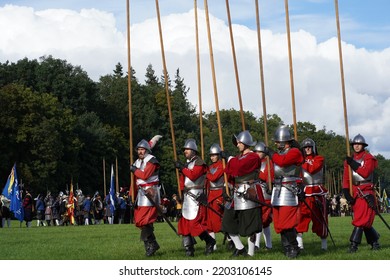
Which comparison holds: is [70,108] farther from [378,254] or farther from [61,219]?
[378,254]

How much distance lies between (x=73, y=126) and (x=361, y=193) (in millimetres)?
62888

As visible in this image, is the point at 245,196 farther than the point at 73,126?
No

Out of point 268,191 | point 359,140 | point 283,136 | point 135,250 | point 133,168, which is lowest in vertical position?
point 135,250

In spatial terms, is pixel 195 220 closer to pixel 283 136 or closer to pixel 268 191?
pixel 268 191

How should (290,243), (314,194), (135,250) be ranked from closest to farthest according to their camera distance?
1. (290,243)
2. (314,194)
3. (135,250)

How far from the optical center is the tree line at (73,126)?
72.7 meters

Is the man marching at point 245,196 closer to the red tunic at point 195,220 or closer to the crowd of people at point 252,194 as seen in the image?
the crowd of people at point 252,194

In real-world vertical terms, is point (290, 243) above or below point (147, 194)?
below

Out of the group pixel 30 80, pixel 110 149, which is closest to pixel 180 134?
pixel 110 149

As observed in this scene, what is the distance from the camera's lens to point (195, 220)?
60.6 feet

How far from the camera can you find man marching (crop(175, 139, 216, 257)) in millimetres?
18344

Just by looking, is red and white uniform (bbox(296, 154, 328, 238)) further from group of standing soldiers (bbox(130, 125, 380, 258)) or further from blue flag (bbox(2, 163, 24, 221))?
blue flag (bbox(2, 163, 24, 221))

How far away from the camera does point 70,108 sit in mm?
86688

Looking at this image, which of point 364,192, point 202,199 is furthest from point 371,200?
point 202,199
